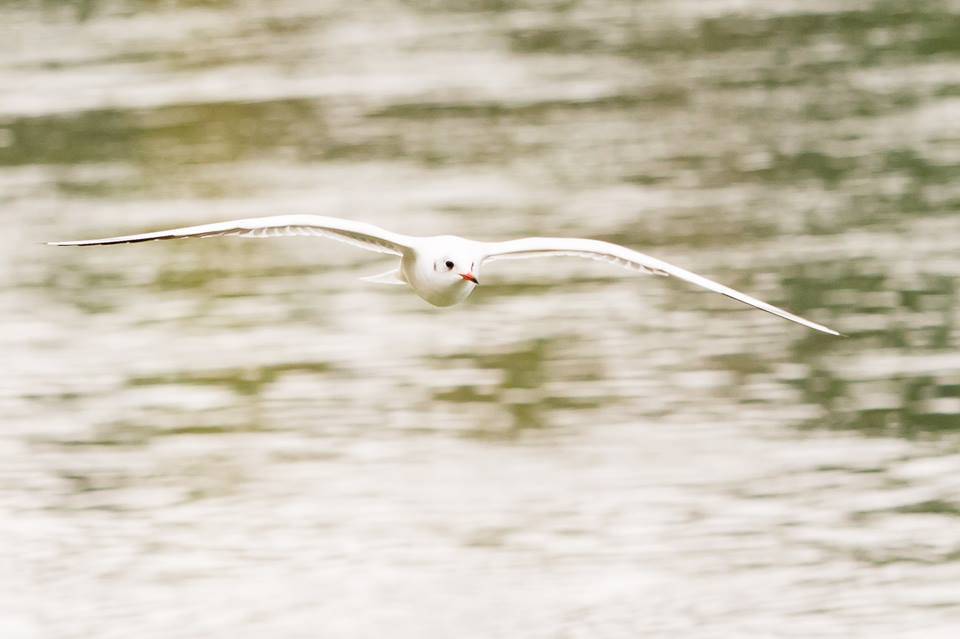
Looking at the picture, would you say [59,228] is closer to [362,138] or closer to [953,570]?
[362,138]

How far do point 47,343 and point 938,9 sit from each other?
718 inches

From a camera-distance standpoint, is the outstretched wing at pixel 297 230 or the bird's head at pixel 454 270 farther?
the bird's head at pixel 454 270

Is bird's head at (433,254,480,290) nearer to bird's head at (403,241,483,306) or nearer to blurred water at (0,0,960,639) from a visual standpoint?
bird's head at (403,241,483,306)

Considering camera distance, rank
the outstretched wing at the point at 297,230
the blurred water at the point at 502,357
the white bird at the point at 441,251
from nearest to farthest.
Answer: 1. the outstretched wing at the point at 297,230
2. the white bird at the point at 441,251
3. the blurred water at the point at 502,357

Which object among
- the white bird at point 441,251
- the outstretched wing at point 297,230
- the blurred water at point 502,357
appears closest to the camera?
the outstretched wing at point 297,230

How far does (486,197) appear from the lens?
2381cm

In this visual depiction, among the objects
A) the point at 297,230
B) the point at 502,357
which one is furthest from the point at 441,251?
the point at 502,357

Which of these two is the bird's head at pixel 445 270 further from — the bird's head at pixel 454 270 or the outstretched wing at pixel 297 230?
the outstretched wing at pixel 297 230

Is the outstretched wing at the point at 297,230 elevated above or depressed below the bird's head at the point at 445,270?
above

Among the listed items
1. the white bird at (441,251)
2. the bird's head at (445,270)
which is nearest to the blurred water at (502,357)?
the white bird at (441,251)

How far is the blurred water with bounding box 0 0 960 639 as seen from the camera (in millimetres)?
13961

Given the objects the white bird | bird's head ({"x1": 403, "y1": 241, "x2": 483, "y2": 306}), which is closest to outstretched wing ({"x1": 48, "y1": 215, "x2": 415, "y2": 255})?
the white bird

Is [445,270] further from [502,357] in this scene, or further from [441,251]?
[502,357]

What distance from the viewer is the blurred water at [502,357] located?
1396 cm
